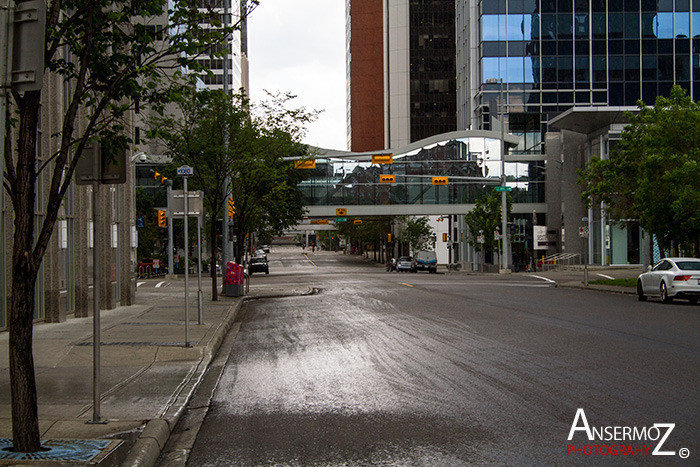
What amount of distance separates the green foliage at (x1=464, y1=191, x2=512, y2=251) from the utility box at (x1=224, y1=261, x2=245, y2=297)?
3442 centimetres

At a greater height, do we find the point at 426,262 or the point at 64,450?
the point at 64,450

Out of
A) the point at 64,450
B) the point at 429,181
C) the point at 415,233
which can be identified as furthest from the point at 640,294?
the point at 415,233

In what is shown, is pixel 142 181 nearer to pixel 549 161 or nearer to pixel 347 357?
pixel 549 161

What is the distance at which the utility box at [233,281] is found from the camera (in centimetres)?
2775

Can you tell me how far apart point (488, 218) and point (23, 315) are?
56.4 metres

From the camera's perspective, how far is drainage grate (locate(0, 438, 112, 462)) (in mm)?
5734

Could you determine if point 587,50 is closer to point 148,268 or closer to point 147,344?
point 148,268

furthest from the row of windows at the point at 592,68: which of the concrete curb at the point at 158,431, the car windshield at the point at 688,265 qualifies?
the concrete curb at the point at 158,431

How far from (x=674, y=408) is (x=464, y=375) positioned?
2.94 metres

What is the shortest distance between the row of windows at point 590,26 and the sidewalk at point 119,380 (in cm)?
5883

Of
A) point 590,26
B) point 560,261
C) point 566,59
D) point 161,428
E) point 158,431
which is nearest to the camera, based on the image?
point 158,431

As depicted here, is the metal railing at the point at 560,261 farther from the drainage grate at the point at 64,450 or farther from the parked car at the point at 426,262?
the drainage grate at the point at 64,450

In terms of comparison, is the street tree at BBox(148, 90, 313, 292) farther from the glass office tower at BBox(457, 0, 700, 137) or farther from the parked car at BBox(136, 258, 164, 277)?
the glass office tower at BBox(457, 0, 700, 137)

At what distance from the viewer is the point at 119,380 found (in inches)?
394
